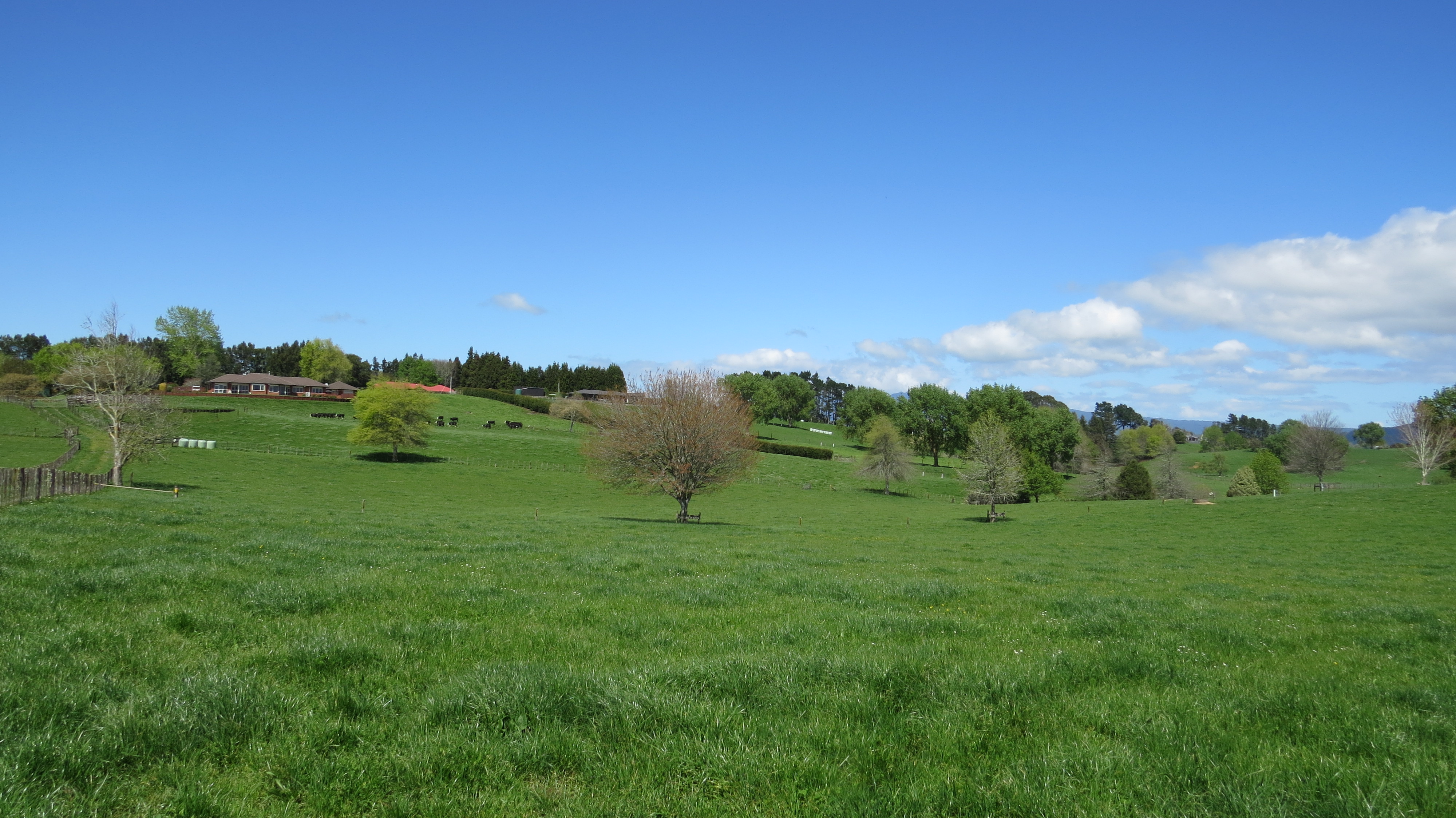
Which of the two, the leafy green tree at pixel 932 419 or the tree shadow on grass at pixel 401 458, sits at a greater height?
the leafy green tree at pixel 932 419

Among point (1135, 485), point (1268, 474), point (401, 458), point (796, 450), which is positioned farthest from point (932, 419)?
point (401, 458)

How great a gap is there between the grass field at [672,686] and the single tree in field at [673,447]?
2721 cm

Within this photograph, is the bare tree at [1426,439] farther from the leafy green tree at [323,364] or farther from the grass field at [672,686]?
→ the leafy green tree at [323,364]

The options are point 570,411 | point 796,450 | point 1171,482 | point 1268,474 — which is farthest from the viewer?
point 570,411

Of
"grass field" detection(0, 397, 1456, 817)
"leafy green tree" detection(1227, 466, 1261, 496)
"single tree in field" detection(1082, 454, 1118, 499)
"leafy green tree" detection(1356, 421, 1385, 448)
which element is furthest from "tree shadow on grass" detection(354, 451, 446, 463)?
"leafy green tree" detection(1356, 421, 1385, 448)

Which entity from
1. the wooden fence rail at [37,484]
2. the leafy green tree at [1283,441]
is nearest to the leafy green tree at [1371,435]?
the leafy green tree at [1283,441]

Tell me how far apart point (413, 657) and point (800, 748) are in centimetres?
417

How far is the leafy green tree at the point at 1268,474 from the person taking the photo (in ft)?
273

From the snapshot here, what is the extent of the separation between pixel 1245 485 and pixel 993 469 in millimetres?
35832

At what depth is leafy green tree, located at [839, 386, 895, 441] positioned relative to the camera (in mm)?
156375

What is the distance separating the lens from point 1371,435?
19262cm

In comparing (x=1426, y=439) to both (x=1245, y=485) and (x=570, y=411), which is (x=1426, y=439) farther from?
(x=570, y=411)

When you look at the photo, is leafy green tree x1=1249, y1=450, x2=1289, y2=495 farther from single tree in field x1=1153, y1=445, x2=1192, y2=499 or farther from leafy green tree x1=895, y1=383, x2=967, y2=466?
leafy green tree x1=895, y1=383, x2=967, y2=466

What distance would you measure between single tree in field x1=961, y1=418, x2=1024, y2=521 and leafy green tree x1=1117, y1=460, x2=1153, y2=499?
2219cm
